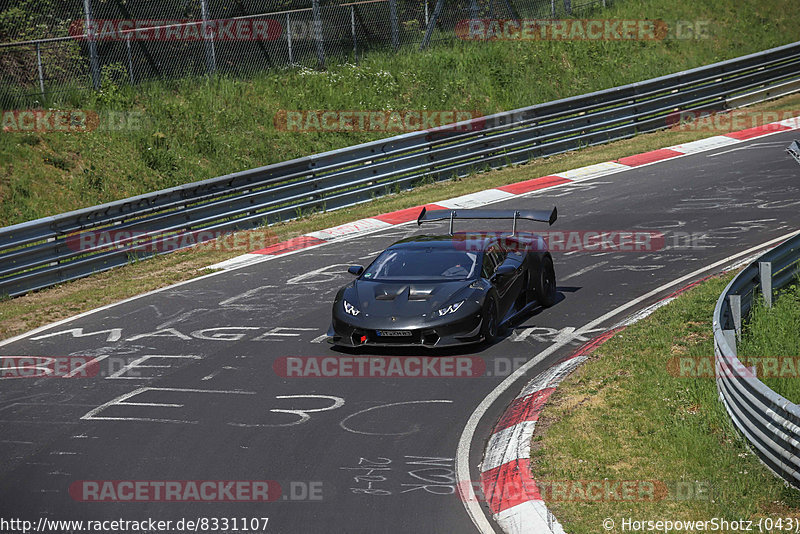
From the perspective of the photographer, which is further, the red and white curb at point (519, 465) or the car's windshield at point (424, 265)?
the car's windshield at point (424, 265)

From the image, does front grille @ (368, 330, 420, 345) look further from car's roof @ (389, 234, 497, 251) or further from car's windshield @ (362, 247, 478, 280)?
car's roof @ (389, 234, 497, 251)

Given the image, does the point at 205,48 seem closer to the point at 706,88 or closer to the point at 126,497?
the point at 706,88

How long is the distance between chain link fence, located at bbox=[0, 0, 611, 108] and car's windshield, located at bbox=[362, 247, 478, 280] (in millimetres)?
12348

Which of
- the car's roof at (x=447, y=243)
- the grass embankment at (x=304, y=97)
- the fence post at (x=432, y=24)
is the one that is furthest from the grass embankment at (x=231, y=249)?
the fence post at (x=432, y=24)

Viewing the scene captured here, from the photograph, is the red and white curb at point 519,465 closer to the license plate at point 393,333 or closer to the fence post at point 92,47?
the license plate at point 393,333

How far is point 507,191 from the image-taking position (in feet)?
72.6

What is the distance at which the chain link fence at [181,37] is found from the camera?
2255 centimetres

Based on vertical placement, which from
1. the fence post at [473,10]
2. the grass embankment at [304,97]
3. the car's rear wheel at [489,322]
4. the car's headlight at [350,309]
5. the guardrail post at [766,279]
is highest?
the fence post at [473,10]

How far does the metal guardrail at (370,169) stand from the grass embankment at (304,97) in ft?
9.11

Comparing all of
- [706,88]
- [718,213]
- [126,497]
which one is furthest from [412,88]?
[126,497]

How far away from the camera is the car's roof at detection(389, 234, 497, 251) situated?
13180 millimetres

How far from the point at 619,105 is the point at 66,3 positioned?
46.9 ft

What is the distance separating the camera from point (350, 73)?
90.1ft

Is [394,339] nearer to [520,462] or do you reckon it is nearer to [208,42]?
[520,462]
